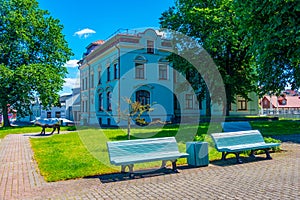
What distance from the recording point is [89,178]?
23.1 ft

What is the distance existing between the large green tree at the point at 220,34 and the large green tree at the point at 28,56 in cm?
1264

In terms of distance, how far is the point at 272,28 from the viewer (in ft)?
46.1

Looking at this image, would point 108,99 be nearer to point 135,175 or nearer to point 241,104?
point 241,104

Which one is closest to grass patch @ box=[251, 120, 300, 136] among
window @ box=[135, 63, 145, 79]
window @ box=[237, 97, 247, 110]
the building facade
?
the building facade

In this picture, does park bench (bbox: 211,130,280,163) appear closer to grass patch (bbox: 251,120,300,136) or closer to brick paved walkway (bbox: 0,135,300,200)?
brick paved walkway (bbox: 0,135,300,200)

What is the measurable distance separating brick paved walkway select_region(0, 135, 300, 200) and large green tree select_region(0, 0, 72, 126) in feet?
69.9

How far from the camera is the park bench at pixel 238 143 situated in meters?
8.46

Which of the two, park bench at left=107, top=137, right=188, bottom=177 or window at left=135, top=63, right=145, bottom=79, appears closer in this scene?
park bench at left=107, top=137, right=188, bottom=177

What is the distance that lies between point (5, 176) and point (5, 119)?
25.9 m

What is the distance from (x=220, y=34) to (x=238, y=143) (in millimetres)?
15480

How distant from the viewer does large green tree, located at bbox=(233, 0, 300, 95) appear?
44.6ft

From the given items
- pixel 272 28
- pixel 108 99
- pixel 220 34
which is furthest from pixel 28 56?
pixel 272 28

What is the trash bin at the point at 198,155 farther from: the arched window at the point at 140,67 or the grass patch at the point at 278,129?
the arched window at the point at 140,67

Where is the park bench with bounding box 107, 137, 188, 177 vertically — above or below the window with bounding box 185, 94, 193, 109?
below
